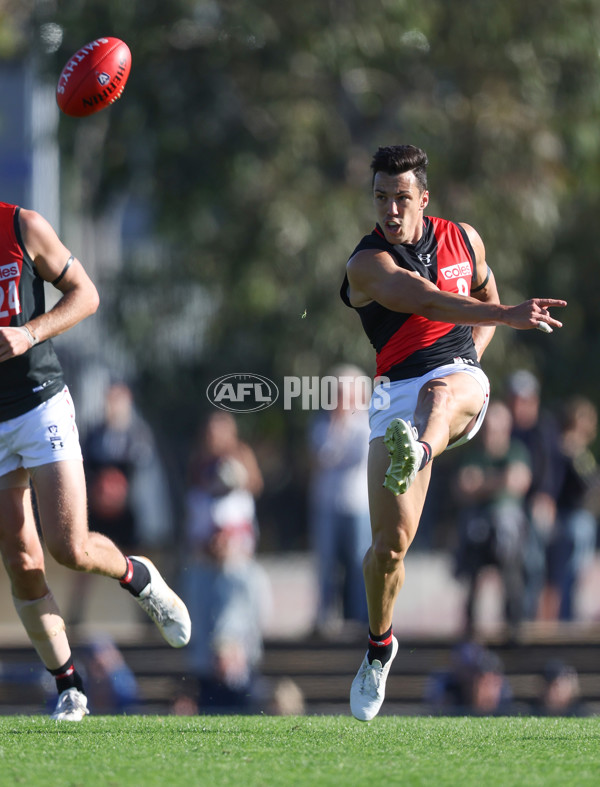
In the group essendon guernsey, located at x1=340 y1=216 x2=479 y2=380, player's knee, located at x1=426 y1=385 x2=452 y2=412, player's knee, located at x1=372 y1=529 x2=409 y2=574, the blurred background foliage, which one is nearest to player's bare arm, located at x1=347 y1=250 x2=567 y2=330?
essendon guernsey, located at x1=340 y1=216 x2=479 y2=380

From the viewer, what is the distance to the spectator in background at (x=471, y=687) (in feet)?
32.0

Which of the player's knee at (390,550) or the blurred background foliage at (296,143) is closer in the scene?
the player's knee at (390,550)

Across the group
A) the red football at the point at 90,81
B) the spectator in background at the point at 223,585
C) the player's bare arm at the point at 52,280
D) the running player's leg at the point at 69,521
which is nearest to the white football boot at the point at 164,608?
the running player's leg at the point at 69,521

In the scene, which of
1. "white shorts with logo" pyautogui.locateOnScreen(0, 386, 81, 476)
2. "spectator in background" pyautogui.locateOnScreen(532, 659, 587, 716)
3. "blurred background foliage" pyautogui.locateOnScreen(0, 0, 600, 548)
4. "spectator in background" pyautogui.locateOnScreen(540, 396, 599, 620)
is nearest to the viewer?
"white shorts with logo" pyautogui.locateOnScreen(0, 386, 81, 476)

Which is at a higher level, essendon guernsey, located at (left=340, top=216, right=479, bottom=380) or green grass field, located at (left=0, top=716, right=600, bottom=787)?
essendon guernsey, located at (left=340, top=216, right=479, bottom=380)

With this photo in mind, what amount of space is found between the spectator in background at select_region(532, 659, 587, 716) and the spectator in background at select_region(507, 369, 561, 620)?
42.1 inches

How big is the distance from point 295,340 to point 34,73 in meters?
5.20

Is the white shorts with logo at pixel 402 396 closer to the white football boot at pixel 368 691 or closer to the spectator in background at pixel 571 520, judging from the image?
the white football boot at pixel 368 691

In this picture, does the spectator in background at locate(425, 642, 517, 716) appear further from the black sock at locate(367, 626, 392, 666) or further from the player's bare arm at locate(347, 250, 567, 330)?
the player's bare arm at locate(347, 250, 567, 330)

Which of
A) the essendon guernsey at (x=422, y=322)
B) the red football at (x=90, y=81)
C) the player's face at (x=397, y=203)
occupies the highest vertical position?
the red football at (x=90, y=81)

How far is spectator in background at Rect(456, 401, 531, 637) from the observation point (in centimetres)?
1074

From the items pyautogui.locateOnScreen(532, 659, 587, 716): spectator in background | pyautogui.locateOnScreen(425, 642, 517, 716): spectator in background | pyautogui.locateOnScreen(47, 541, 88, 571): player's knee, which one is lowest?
pyautogui.locateOnScreen(532, 659, 587, 716): spectator in background

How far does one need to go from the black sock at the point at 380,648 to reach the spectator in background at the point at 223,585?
3634 mm

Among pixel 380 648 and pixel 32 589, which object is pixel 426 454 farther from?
pixel 32 589
